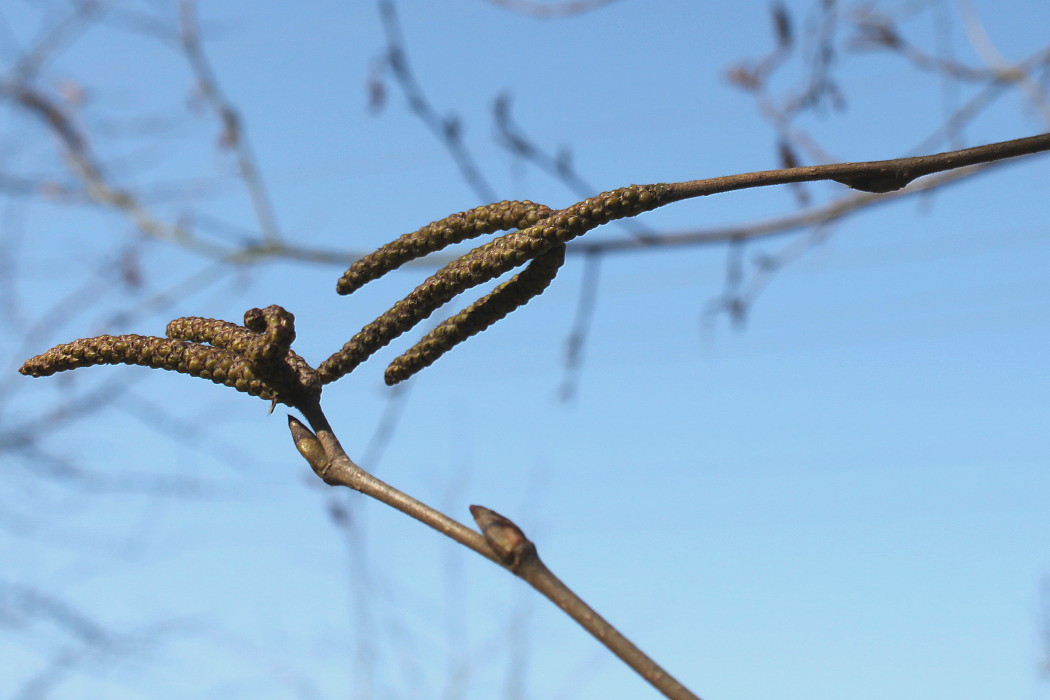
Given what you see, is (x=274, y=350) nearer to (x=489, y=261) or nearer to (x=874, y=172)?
(x=489, y=261)

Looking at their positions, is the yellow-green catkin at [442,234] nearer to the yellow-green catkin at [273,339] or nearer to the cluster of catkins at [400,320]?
the cluster of catkins at [400,320]

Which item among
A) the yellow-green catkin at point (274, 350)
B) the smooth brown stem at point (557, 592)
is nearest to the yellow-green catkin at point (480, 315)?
the yellow-green catkin at point (274, 350)

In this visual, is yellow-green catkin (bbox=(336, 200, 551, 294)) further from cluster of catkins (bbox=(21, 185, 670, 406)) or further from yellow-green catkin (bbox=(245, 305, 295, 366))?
yellow-green catkin (bbox=(245, 305, 295, 366))

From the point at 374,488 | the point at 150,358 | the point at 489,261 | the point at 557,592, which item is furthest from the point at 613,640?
the point at 150,358

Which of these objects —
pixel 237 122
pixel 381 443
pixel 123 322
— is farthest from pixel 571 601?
pixel 123 322

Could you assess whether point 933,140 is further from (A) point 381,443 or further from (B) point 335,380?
(B) point 335,380

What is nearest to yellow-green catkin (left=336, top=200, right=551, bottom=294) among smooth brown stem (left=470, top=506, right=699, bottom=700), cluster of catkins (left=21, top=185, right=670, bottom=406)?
cluster of catkins (left=21, top=185, right=670, bottom=406)

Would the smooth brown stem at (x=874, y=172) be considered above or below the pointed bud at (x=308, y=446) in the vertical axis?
above
